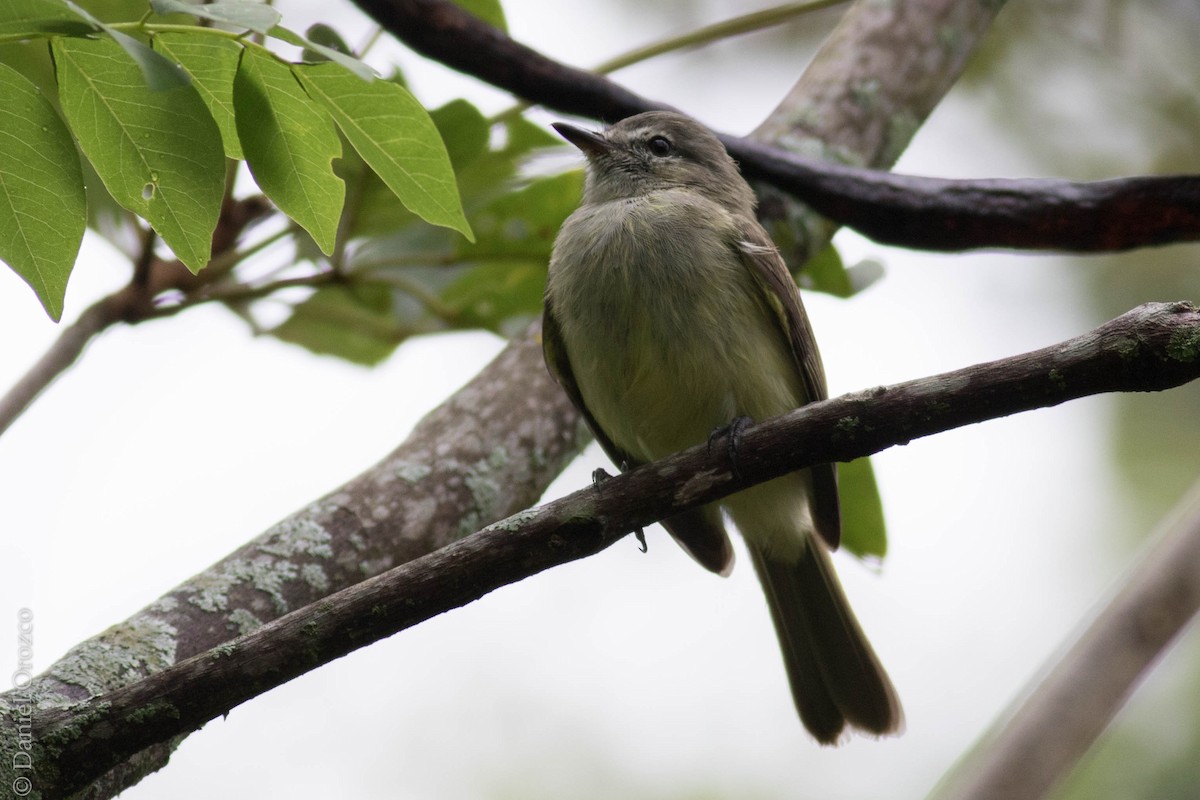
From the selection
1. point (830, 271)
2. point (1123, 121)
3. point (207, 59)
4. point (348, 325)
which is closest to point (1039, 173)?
point (1123, 121)

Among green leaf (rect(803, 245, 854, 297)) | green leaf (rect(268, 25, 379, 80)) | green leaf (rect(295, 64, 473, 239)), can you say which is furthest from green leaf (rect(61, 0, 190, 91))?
green leaf (rect(803, 245, 854, 297))

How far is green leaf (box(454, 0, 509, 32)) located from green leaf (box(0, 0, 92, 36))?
7.31 ft

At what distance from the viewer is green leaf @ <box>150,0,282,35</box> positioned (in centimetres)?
172

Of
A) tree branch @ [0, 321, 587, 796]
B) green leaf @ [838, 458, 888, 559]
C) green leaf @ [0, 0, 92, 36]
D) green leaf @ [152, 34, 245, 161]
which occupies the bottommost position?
green leaf @ [838, 458, 888, 559]

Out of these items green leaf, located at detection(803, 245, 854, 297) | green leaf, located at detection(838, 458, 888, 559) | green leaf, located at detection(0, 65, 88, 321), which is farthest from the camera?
green leaf, located at detection(803, 245, 854, 297)

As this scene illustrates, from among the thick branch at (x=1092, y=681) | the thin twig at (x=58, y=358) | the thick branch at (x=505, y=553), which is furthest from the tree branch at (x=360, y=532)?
the thick branch at (x=1092, y=681)

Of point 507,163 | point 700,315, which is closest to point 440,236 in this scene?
point 507,163

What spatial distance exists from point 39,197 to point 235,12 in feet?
1.61

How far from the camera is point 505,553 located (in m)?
2.28

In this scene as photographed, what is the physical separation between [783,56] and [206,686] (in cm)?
629

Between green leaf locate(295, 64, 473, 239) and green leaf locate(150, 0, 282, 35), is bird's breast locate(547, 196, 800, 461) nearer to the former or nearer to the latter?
green leaf locate(295, 64, 473, 239)

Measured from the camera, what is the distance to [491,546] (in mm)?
2266

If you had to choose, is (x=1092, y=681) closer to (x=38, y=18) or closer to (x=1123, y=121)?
(x=38, y=18)

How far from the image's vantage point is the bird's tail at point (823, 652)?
159 inches
